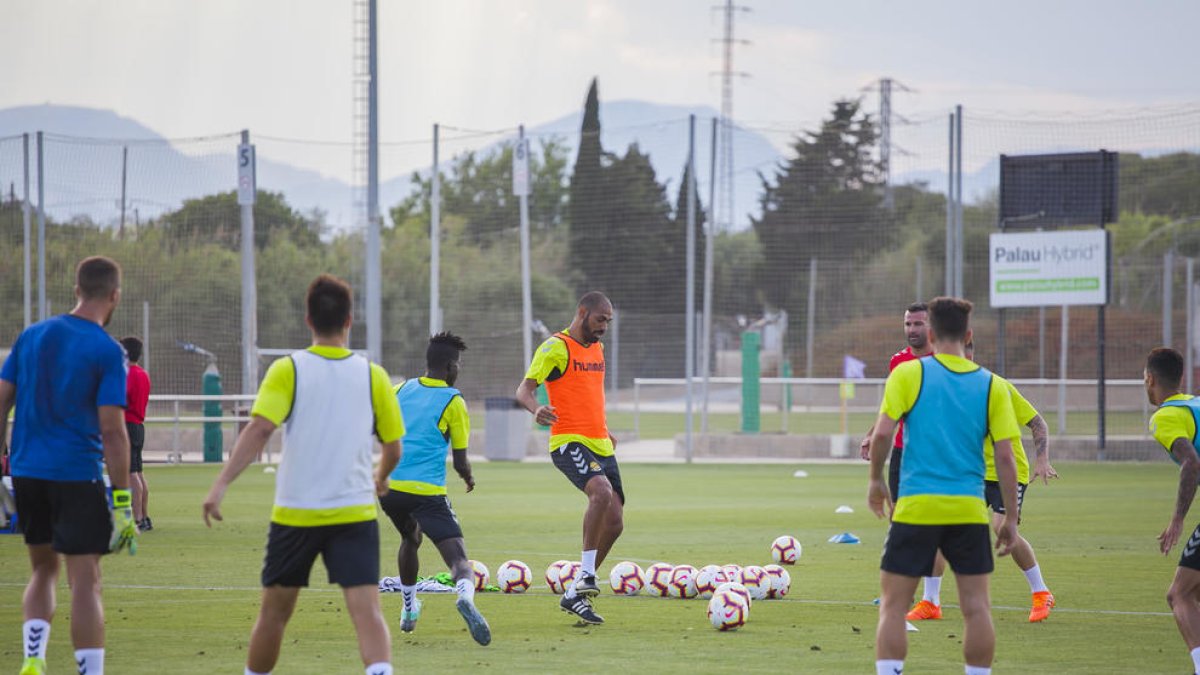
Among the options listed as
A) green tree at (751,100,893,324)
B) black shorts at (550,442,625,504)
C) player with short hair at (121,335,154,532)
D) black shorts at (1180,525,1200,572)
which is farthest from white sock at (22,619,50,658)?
green tree at (751,100,893,324)

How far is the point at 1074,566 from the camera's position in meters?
14.1

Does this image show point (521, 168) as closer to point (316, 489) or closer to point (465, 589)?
point (465, 589)

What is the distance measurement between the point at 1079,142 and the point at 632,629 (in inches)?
1023

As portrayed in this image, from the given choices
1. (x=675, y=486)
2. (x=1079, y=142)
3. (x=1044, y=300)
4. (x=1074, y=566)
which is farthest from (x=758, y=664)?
(x=1079, y=142)

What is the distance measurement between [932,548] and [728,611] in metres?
3.11

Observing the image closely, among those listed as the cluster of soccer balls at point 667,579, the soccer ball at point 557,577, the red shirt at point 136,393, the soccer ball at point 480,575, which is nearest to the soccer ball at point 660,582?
the cluster of soccer balls at point 667,579

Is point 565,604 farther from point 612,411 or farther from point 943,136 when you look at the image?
point 612,411

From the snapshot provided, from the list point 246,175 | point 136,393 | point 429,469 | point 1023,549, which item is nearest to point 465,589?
point 429,469

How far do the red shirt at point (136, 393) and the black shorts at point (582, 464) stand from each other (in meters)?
6.02

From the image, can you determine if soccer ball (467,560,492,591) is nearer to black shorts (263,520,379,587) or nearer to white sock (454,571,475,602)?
white sock (454,571,475,602)

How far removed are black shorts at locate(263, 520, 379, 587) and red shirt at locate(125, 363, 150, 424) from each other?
912cm

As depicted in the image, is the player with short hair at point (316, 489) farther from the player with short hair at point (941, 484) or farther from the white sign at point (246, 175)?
the white sign at point (246, 175)

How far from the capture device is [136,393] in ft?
50.6

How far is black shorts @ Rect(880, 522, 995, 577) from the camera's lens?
711 cm
